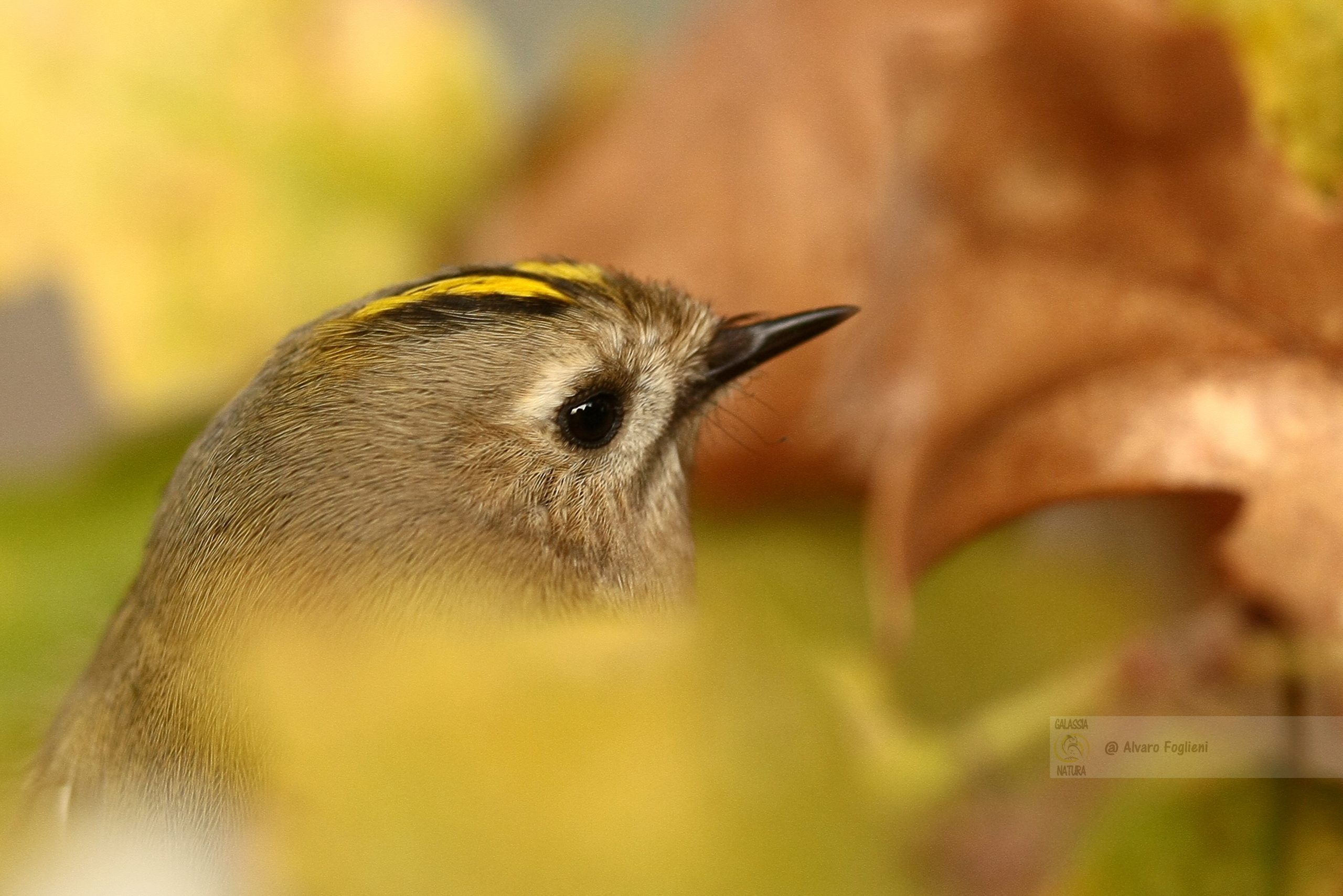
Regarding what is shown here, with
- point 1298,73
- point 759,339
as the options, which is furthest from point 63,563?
point 1298,73

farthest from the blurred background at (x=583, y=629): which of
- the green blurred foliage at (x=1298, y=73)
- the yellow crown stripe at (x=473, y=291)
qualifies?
the yellow crown stripe at (x=473, y=291)

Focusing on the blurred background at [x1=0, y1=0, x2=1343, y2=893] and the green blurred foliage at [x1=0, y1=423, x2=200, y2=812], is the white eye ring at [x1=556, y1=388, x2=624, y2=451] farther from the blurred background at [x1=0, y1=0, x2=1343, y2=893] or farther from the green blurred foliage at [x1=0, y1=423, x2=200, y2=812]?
the green blurred foliage at [x1=0, y1=423, x2=200, y2=812]

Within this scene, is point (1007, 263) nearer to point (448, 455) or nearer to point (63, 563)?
point (448, 455)

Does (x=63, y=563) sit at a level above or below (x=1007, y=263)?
below

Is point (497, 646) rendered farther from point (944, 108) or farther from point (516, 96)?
point (516, 96)

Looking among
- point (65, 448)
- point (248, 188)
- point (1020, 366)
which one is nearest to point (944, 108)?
point (1020, 366)

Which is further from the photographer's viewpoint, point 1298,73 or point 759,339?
point 759,339
